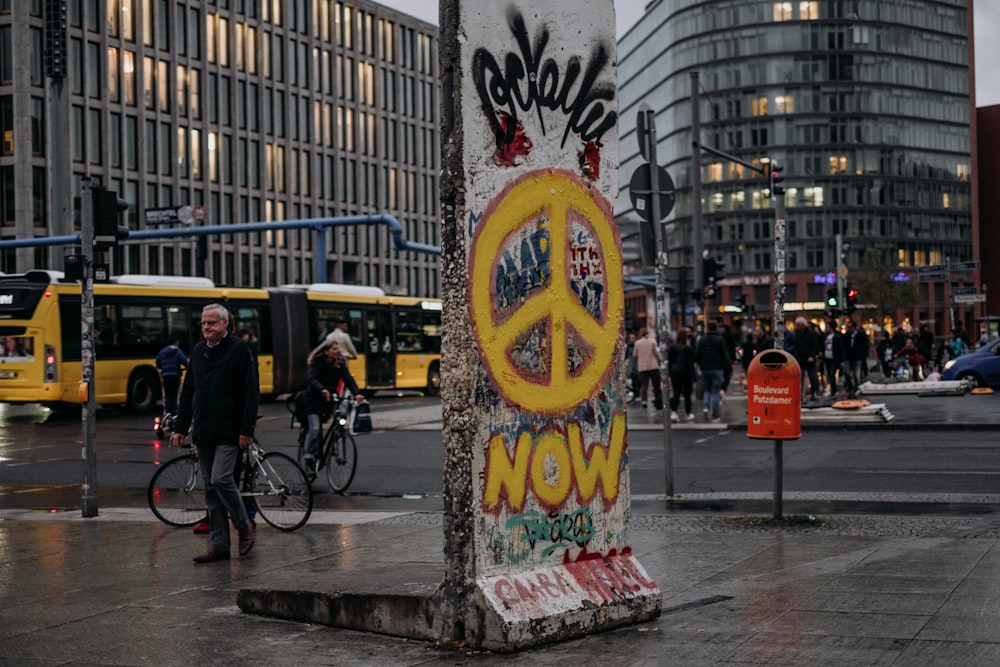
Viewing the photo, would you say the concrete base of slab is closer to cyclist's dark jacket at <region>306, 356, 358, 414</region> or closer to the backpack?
cyclist's dark jacket at <region>306, 356, 358, 414</region>

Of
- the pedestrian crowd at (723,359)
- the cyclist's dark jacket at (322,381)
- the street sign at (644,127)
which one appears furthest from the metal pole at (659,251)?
the cyclist's dark jacket at (322,381)

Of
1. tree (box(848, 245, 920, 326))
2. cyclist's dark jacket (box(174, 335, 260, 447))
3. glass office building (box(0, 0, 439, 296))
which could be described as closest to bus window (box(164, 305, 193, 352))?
cyclist's dark jacket (box(174, 335, 260, 447))

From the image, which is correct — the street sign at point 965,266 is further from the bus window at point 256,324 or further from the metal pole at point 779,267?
the metal pole at point 779,267

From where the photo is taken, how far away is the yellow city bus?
2791 cm

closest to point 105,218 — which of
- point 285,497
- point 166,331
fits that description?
point 285,497

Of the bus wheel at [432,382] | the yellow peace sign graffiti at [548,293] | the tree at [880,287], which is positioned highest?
the tree at [880,287]

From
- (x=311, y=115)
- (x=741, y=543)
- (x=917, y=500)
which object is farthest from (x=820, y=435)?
(x=311, y=115)

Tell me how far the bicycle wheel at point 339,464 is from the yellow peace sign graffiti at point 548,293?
25.0ft

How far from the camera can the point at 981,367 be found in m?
30.5

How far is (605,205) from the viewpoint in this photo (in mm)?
6863

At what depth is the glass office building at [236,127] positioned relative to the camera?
6925cm

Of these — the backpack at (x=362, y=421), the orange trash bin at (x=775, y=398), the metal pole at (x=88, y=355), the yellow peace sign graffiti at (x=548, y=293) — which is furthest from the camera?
the backpack at (x=362, y=421)

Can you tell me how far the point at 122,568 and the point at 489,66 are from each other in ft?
14.9

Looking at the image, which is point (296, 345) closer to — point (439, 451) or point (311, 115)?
point (439, 451)
